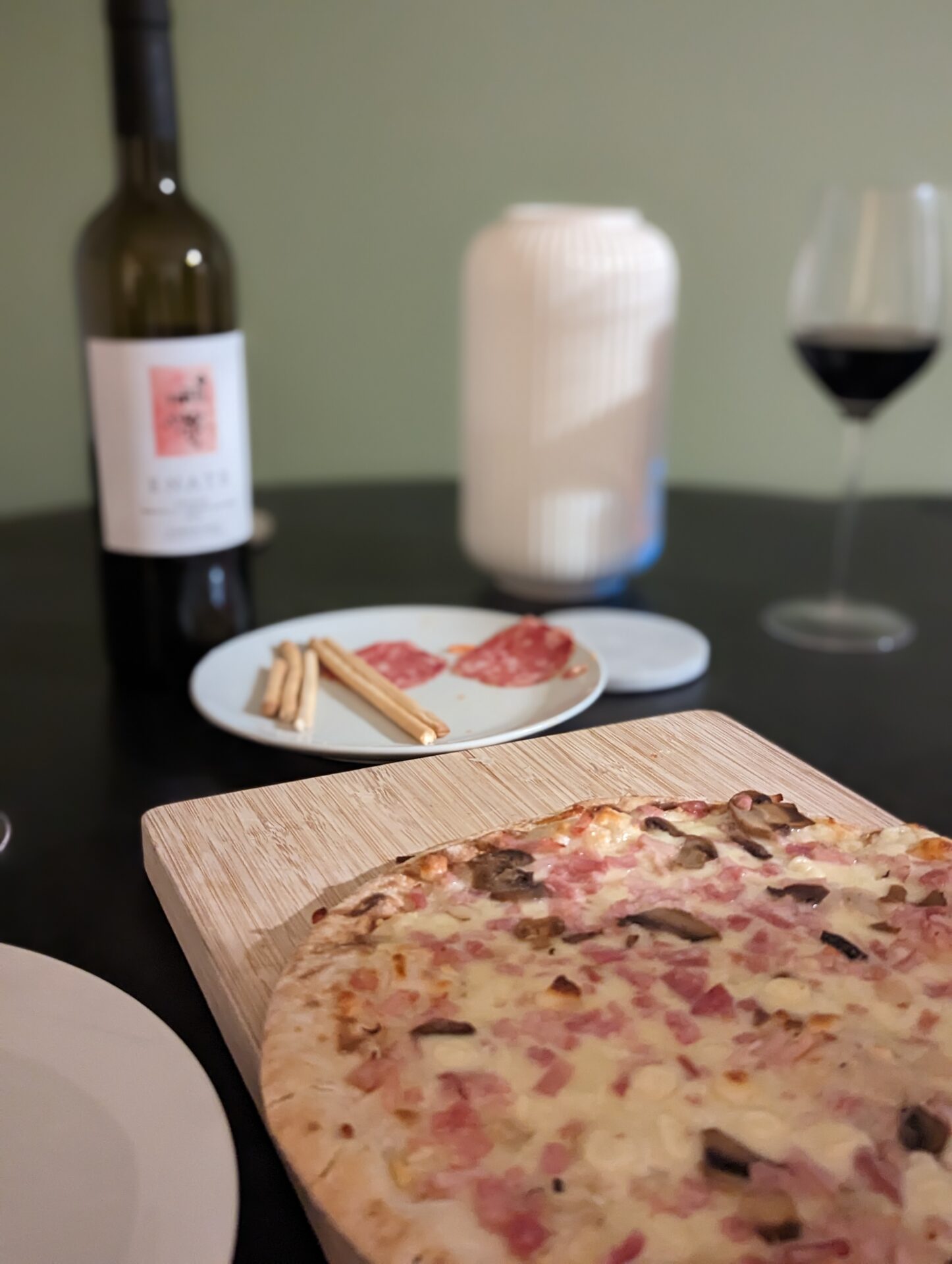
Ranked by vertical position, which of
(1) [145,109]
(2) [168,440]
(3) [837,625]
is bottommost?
(3) [837,625]

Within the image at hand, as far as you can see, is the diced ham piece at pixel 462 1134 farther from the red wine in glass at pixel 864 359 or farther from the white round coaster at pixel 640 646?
the red wine in glass at pixel 864 359

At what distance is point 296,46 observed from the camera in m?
1.70

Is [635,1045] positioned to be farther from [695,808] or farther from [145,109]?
[145,109]

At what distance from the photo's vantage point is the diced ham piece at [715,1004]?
1.57ft

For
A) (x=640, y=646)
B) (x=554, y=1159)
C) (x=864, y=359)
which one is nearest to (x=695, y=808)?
(x=554, y=1159)

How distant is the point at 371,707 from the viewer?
823 millimetres

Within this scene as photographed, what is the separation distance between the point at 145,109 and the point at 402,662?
1.45ft

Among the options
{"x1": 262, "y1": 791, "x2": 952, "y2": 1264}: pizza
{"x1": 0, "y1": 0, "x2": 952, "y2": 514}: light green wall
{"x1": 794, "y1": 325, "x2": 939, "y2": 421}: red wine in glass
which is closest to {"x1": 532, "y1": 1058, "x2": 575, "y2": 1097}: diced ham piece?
{"x1": 262, "y1": 791, "x2": 952, "y2": 1264}: pizza

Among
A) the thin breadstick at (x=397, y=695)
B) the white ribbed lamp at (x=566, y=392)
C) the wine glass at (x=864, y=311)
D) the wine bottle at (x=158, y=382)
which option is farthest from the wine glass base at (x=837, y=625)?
the wine bottle at (x=158, y=382)

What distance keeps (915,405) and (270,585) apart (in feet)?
4.26

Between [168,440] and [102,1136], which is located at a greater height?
[168,440]

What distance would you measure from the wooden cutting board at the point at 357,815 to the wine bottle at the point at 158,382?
0.28m

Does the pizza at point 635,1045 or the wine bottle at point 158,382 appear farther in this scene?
the wine bottle at point 158,382

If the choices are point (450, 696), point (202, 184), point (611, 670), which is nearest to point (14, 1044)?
point (450, 696)
